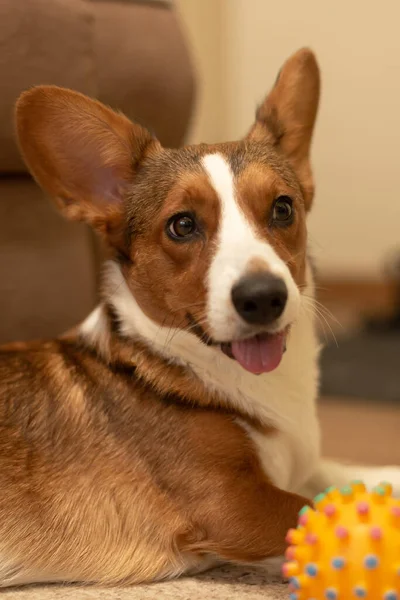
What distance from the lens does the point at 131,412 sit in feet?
4.68

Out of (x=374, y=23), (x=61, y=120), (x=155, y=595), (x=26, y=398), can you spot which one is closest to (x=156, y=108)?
(x=61, y=120)

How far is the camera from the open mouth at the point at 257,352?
1327 millimetres

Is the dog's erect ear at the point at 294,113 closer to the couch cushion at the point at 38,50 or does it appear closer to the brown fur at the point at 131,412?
the brown fur at the point at 131,412

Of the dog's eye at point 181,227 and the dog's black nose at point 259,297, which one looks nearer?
the dog's black nose at point 259,297

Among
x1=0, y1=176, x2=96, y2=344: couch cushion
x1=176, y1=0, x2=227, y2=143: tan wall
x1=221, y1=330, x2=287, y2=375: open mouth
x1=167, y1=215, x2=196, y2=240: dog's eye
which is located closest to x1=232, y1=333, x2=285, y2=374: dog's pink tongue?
x1=221, y1=330, x2=287, y2=375: open mouth

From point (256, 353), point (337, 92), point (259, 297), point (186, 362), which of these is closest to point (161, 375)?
point (186, 362)

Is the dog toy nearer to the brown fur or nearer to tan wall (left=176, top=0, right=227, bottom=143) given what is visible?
the brown fur

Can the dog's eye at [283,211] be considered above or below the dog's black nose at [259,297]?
above

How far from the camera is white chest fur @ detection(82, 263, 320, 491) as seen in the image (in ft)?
4.67

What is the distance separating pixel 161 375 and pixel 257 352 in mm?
212

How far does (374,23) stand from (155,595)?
3.96 meters

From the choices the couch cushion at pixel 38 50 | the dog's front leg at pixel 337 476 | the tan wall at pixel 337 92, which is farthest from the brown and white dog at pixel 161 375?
the tan wall at pixel 337 92

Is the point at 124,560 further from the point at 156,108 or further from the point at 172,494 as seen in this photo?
the point at 156,108

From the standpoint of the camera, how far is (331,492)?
111cm
